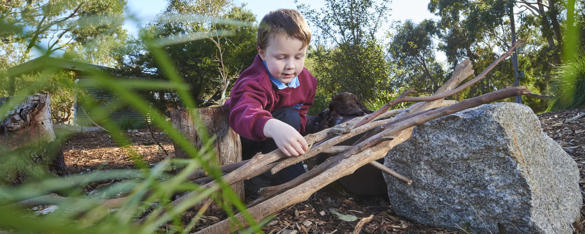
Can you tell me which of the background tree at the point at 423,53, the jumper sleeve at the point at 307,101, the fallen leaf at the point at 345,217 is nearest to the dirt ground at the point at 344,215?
the fallen leaf at the point at 345,217

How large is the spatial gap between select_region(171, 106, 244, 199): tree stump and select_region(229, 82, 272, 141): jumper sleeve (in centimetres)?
13

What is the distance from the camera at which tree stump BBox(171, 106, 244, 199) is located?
7.55 feet

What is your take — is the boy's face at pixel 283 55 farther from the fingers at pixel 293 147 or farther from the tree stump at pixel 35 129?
the tree stump at pixel 35 129

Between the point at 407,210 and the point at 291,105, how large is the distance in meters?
1.13

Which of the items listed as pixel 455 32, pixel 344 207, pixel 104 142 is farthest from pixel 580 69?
pixel 455 32

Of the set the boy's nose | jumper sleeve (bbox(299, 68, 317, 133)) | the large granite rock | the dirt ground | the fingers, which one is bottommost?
the dirt ground

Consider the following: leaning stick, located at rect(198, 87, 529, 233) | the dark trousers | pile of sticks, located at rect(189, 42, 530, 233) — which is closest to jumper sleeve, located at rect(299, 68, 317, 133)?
the dark trousers

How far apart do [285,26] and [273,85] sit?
0.46 meters

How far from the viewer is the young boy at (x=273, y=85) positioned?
197cm

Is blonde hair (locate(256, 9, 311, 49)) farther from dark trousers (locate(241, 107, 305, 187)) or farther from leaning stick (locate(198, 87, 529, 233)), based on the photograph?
leaning stick (locate(198, 87, 529, 233))

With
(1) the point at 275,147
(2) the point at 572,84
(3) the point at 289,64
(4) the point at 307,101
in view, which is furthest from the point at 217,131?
(2) the point at 572,84

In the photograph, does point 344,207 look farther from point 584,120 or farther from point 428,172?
point 584,120

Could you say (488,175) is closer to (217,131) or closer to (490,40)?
(217,131)

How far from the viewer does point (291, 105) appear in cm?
267
